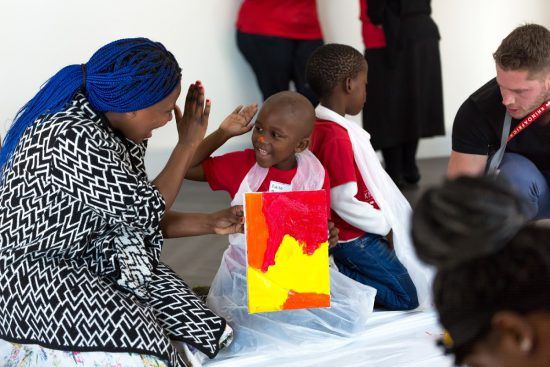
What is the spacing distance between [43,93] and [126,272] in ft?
1.68

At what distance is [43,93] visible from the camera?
196cm

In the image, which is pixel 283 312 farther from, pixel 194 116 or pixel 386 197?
pixel 194 116

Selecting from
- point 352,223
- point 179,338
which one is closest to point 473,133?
point 352,223

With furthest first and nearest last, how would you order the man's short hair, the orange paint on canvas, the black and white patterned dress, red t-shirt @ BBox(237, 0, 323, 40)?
1. red t-shirt @ BBox(237, 0, 323, 40)
2. the man's short hair
3. the orange paint on canvas
4. the black and white patterned dress

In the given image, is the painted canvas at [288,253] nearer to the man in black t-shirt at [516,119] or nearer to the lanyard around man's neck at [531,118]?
the man in black t-shirt at [516,119]

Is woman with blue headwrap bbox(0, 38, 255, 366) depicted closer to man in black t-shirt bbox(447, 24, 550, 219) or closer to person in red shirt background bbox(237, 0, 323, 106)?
man in black t-shirt bbox(447, 24, 550, 219)

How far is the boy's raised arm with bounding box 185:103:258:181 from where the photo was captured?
2.29 meters

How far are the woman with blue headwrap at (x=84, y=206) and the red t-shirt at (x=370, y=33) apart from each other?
237 cm

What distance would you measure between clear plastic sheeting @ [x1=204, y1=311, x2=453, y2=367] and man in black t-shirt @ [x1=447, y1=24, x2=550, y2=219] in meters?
0.51

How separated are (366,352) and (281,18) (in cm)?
263

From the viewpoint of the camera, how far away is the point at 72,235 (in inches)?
75.6

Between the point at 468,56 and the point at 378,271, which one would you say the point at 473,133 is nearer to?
the point at 378,271

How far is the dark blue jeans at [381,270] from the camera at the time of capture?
2.49 meters

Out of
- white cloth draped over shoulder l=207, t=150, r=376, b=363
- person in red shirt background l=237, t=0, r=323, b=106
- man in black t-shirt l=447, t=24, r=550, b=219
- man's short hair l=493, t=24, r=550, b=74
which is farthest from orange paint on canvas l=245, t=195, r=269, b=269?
person in red shirt background l=237, t=0, r=323, b=106
